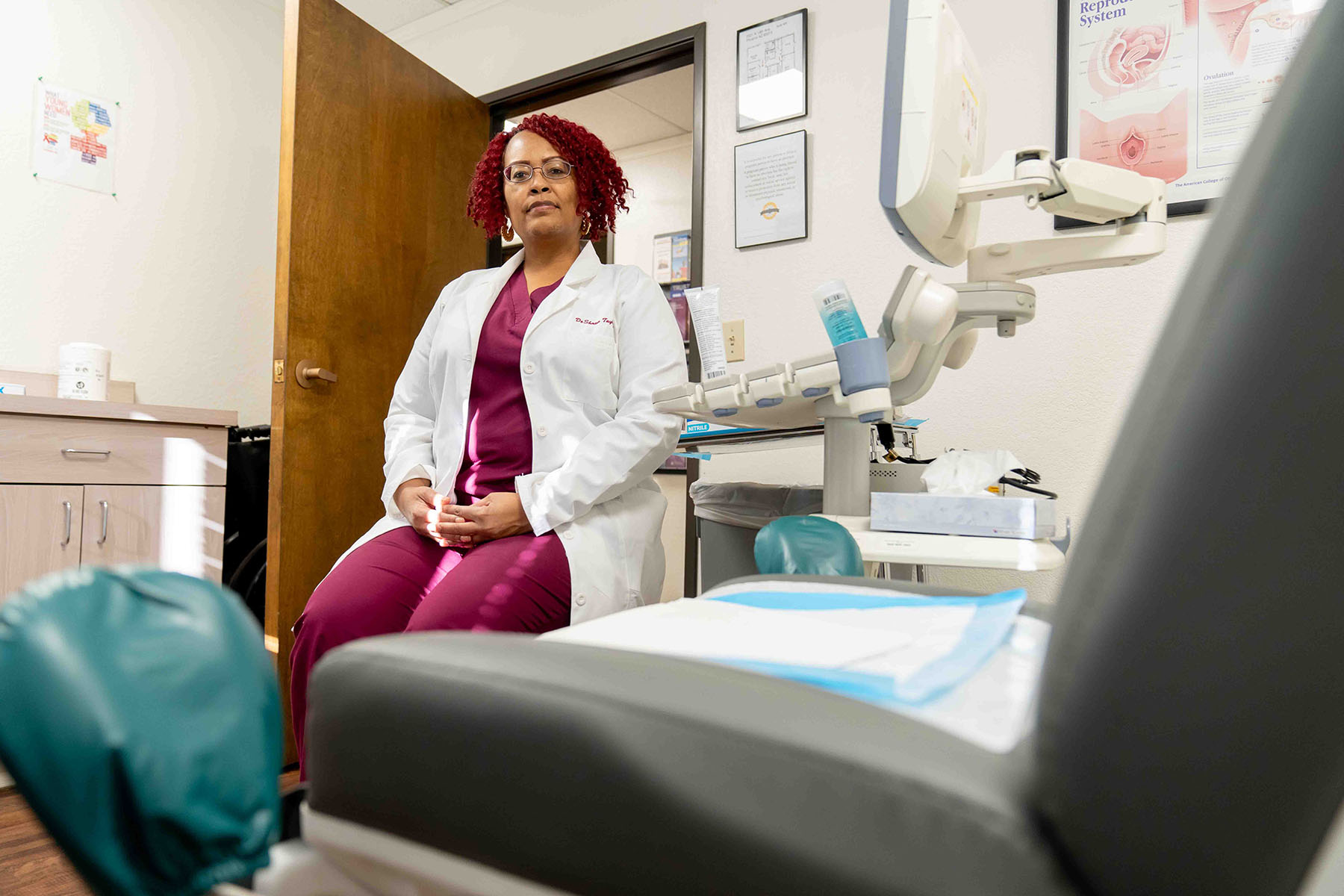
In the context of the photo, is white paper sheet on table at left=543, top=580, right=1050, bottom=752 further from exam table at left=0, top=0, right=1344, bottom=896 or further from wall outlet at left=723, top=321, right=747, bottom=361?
wall outlet at left=723, top=321, right=747, bottom=361

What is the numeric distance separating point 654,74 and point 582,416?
59.0 inches

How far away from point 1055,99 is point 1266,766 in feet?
6.12

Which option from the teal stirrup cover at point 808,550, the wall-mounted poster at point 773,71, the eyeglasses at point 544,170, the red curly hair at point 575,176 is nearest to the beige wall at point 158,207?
the red curly hair at point 575,176

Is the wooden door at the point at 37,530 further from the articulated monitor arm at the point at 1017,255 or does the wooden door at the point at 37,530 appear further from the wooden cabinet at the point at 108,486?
the articulated monitor arm at the point at 1017,255

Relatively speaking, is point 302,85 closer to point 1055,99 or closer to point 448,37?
point 448,37

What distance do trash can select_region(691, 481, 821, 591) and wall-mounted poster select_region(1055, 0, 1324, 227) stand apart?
0.91 m

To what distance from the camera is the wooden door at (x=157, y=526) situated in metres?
1.95

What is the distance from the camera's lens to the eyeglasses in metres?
1.60

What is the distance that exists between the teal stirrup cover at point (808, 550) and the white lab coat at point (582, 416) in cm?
45

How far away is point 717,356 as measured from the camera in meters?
1.30

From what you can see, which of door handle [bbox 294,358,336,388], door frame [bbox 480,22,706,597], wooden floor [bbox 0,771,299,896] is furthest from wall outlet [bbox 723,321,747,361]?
wooden floor [bbox 0,771,299,896]

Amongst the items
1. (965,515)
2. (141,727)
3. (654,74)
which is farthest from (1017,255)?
(654,74)

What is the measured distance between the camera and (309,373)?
187 cm

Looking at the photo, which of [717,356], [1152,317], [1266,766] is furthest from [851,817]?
[1152,317]
